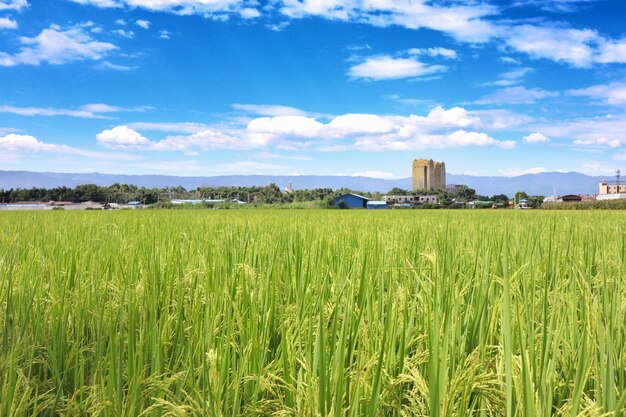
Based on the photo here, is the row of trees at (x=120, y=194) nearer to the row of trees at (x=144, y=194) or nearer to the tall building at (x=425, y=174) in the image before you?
the row of trees at (x=144, y=194)

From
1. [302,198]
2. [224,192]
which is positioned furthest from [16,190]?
[302,198]

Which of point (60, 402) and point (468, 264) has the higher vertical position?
point (468, 264)

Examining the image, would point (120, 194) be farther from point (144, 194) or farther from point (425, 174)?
point (425, 174)

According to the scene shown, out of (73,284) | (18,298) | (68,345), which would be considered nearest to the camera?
(68,345)

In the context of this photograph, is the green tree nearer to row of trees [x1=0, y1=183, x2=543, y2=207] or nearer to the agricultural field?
row of trees [x1=0, y1=183, x2=543, y2=207]

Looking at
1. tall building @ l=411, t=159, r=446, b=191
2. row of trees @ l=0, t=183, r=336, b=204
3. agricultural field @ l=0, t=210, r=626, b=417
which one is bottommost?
agricultural field @ l=0, t=210, r=626, b=417

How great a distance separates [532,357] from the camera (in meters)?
0.87

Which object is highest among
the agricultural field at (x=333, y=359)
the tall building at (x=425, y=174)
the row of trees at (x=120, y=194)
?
the tall building at (x=425, y=174)

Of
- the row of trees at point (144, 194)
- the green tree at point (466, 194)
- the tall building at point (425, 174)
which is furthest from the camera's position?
the tall building at point (425, 174)

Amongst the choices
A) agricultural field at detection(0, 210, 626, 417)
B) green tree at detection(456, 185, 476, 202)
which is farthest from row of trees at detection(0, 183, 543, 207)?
agricultural field at detection(0, 210, 626, 417)

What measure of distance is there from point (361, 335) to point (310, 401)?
0.42 m

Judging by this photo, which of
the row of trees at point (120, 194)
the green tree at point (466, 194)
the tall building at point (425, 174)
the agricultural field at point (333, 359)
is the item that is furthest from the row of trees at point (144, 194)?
the tall building at point (425, 174)

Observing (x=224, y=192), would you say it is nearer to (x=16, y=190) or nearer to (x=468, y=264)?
(x=16, y=190)

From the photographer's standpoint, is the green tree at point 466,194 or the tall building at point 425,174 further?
the tall building at point 425,174
